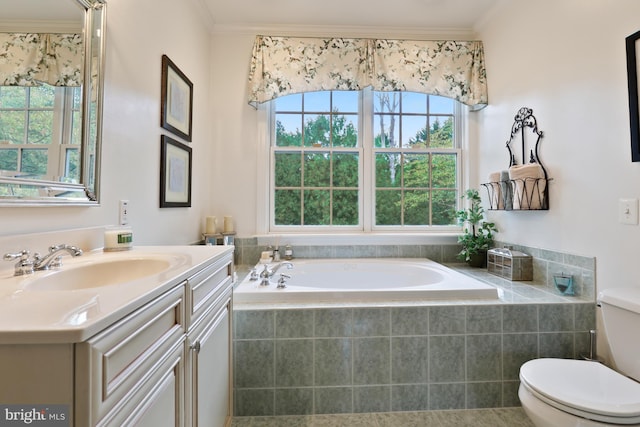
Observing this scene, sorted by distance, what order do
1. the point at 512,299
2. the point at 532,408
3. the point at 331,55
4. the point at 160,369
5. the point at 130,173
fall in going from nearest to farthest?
1. the point at 160,369
2. the point at 532,408
3. the point at 130,173
4. the point at 512,299
5. the point at 331,55

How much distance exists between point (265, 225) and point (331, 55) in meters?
1.57

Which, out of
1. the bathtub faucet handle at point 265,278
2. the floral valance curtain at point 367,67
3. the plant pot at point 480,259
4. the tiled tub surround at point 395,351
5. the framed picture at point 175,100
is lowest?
the tiled tub surround at point 395,351

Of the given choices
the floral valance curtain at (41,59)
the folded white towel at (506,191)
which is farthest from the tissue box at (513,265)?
the floral valance curtain at (41,59)

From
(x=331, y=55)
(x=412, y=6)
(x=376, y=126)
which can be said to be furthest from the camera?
(x=376, y=126)

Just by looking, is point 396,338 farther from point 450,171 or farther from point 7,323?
point 450,171

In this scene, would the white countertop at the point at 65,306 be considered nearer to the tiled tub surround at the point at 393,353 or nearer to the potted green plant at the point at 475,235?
the tiled tub surround at the point at 393,353

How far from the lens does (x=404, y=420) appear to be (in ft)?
5.03

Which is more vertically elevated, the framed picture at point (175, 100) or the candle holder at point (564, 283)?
the framed picture at point (175, 100)

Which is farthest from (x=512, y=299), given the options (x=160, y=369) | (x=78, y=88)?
(x=78, y=88)

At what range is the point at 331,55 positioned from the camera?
2.58 metres

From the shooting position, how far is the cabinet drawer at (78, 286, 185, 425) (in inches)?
19.4

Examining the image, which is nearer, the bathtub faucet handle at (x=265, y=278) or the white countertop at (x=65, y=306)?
the white countertop at (x=65, y=306)

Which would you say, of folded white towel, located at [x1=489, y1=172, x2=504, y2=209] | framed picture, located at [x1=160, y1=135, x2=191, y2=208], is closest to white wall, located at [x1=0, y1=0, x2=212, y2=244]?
framed picture, located at [x1=160, y1=135, x2=191, y2=208]

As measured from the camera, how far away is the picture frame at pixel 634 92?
1.38m
